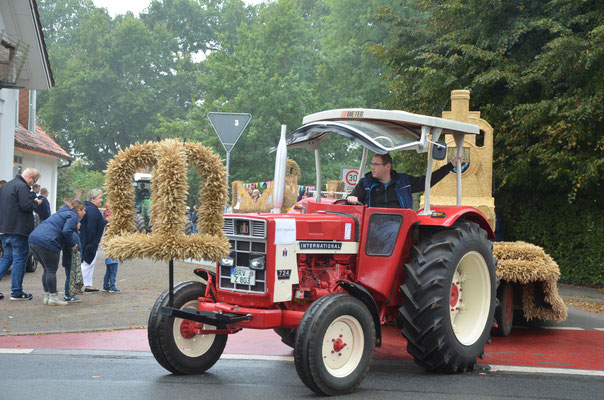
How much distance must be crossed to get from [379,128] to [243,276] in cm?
184

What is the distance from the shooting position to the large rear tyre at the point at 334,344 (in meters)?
5.75

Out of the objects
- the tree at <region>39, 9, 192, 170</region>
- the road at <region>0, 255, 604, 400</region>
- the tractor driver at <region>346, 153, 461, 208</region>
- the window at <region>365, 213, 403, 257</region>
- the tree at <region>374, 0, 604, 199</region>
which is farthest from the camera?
the tree at <region>39, 9, 192, 170</region>

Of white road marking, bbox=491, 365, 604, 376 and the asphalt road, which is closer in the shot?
the asphalt road

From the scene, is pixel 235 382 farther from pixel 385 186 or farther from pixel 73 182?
pixel 73 182

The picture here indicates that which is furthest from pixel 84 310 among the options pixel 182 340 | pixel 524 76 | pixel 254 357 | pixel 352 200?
pixel 524 76

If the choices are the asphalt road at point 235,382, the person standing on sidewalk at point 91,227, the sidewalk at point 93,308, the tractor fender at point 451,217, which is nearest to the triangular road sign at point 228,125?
the person standing on sidewalk at point 91,227

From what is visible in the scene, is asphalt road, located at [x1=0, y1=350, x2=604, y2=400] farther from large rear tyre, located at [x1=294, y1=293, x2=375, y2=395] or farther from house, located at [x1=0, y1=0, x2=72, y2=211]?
house, located at [x1=0, y1=0, x2=72, y2=211]

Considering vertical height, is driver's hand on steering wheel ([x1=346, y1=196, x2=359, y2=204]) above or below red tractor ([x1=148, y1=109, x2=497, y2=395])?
above

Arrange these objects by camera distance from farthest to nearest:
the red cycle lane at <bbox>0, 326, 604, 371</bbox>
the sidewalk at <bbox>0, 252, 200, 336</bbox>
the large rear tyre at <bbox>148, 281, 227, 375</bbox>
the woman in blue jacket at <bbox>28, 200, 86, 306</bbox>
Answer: the woman in blue jacket at <bbox>28, 200, 86, 306</bbox> < the sidewalk at <bbox>0, 252, 200, 336</bbox> < the red cycle lane at <bbox>0, 326, 604, 371</bbox> < the large rear tyre at <bbox>148, 281, 227, 375</bbox>

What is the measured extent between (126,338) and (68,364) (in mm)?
1570

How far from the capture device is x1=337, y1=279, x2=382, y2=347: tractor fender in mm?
6250

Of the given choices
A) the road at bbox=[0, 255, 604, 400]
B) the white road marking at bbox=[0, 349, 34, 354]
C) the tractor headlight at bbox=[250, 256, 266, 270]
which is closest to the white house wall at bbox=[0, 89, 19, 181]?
the road at bbox=[0, 255, 604, 400]

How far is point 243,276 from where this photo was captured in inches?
250

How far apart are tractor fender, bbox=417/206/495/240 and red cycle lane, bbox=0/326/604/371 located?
1335mm
